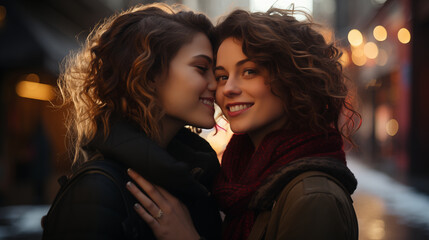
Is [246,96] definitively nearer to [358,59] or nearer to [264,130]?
[264,130]

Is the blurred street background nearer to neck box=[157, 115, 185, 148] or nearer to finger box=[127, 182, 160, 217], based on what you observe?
neck box=[157, 115, 185, 148]

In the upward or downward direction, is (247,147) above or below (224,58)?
below

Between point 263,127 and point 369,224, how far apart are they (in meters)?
5.22

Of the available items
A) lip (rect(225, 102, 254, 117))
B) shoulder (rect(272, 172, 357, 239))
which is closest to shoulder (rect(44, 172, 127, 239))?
shoulder (rect(272, 172, 357, 239))

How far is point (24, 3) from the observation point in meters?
12.1

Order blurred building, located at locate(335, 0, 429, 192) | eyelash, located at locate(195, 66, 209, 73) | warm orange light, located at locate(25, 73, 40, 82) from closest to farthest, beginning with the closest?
eyelash, located at locate(195, 66, 209, 73) → warm orange light, located at locate(25, 73, 40, 82) → blurred building, located at locate(335, 0, 429, 192)

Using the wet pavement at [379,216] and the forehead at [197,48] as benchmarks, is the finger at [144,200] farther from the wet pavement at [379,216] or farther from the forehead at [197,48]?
the wet pavement at [379,216]

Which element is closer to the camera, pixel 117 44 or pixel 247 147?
pixel 117 44

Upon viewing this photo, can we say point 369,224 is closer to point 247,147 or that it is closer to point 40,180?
point 247,147

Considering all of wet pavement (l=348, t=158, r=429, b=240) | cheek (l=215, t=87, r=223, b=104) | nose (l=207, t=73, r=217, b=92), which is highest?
nose (l=207, t=73, r=217, b=92)

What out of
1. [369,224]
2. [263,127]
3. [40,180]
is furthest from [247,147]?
[40,180]

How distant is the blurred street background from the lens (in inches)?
313

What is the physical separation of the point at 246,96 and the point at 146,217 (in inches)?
38.1

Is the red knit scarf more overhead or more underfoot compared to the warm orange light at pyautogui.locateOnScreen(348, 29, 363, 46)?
more overhead
